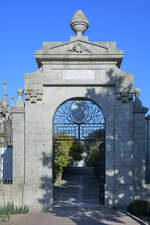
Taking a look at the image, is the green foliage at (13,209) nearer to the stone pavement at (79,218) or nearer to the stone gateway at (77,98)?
the stone pavement at (79,218)

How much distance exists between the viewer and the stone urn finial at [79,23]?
41.2 feet

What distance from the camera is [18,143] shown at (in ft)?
39.1

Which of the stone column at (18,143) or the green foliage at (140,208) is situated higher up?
the stone column at (18,143)

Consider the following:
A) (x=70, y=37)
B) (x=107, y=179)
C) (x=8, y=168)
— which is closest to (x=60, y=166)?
(x=8, y=168)

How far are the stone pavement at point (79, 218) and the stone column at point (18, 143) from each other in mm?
1845

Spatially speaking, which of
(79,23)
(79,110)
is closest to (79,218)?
(79,110)

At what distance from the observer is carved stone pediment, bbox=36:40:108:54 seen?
472 inches

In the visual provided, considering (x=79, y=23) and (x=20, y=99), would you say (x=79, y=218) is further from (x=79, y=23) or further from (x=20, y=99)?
(x=79, y=23)

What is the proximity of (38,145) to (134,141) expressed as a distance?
169 inches

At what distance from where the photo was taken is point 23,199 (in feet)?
37.8

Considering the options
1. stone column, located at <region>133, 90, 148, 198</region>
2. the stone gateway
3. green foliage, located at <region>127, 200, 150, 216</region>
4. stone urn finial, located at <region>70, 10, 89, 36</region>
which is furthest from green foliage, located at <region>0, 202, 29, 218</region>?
stone urn finial, located at <region>70, 10, 89, 36</region>

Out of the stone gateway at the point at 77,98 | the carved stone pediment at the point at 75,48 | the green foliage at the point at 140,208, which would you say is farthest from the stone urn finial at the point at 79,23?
the green foliage at the point at 140,208

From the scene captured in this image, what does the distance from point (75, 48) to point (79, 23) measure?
1.45 meters

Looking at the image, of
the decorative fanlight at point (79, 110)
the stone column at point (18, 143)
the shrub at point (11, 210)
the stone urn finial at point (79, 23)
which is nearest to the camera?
the shrub at point (11, 210)
